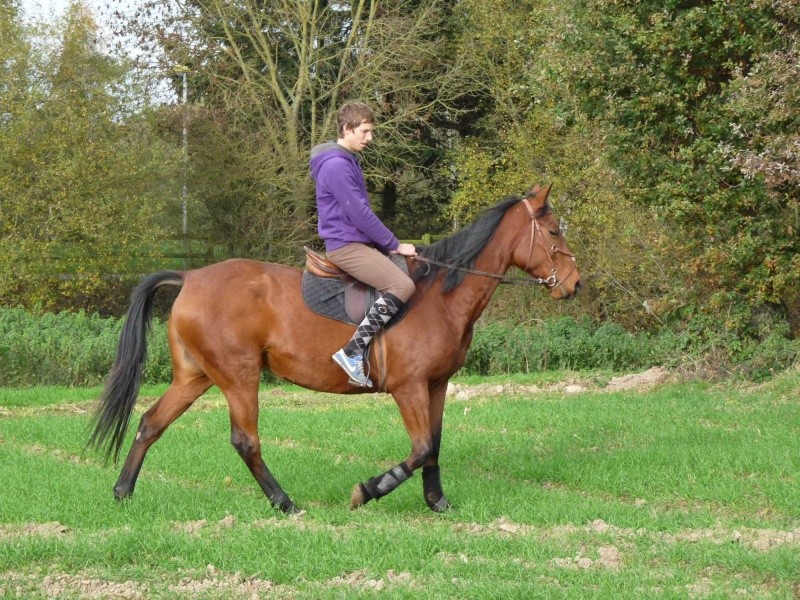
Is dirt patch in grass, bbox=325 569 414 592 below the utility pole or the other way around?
below

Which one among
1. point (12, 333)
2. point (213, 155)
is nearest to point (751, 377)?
point (12, 333)

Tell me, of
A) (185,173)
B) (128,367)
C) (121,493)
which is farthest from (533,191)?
(185,173)

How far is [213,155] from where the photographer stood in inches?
1115

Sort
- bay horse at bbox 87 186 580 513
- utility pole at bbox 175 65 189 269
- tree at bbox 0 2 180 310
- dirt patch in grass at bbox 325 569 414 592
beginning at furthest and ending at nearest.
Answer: utility pole at bbox 175 65 189 269 < tree at bbox 0 2 180 310 < bay horse at bbox 87 186 580 513 < dirt patch in grass at bbox 325 569 414 592

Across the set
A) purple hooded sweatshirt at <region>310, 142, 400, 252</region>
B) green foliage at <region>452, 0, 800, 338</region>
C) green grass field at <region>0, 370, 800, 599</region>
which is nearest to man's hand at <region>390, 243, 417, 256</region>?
purple hooded sweatshirt at <region>310, 142, 400, 252</region>

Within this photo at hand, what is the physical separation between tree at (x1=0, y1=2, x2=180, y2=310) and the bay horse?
15.2m

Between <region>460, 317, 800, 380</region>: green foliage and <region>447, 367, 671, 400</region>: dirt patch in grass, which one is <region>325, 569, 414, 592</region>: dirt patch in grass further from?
<region>460, 317, 800, 380</region>: green foliage

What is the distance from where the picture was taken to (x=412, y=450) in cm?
779

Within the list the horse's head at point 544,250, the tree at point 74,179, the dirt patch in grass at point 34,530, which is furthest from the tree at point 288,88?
the dirt patch in grass at point 34,530

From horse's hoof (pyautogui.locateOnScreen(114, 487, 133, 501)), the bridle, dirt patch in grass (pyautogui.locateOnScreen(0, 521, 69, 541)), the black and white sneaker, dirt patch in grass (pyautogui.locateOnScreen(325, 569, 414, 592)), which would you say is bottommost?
horse's hoof (pyautogui.locateOnScreen(114, 487, 133, 501))

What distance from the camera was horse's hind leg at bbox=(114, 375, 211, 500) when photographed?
8.09 metres

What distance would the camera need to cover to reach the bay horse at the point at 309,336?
7.86 metres

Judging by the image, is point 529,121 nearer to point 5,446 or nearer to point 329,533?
point 5,446

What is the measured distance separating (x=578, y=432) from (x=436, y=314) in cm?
400
